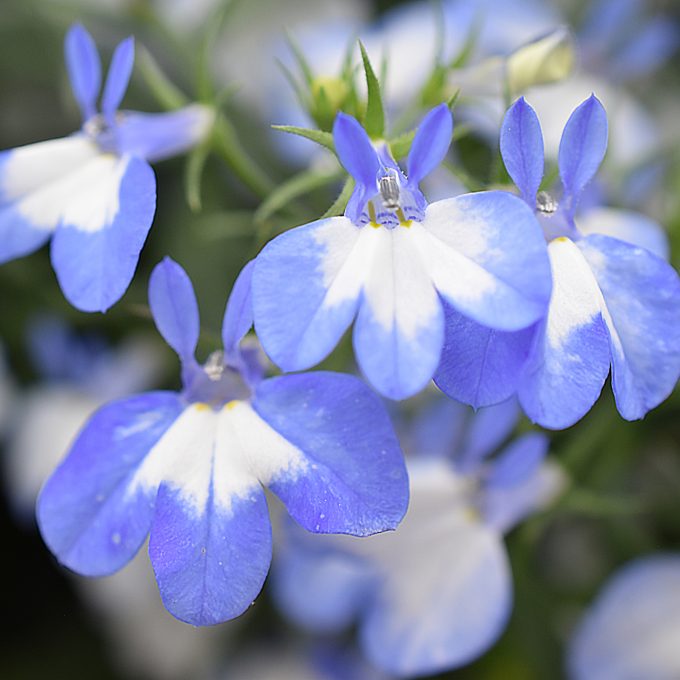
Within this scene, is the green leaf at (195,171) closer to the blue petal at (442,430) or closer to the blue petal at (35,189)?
the blue petal at (35,189)

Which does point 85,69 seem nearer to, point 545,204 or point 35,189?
point 35,189

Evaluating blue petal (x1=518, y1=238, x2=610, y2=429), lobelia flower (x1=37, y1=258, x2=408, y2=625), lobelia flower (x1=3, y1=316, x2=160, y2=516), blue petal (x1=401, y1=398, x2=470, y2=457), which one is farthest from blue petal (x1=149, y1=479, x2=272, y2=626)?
lobelia flower (x1=3, y1=316, x2=160, y2=516)

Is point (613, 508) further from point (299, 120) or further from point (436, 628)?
point (299, 120)

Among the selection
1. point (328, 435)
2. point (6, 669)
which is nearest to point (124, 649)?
point (6, 669)

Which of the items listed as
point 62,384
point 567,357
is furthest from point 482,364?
point 62,384

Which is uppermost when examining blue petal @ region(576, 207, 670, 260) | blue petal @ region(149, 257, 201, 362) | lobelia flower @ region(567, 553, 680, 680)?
blue petal @ region(149, 257, 201, 362)

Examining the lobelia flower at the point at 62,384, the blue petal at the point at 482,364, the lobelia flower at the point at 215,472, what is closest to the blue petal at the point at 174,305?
the lobelia flower at the point at 215,472

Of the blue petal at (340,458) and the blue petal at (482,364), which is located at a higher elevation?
the blue petal at (482,364)

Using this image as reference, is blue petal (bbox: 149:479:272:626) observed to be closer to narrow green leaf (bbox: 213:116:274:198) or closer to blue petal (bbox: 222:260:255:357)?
blue petal (bbox: 222:260:255:357)
